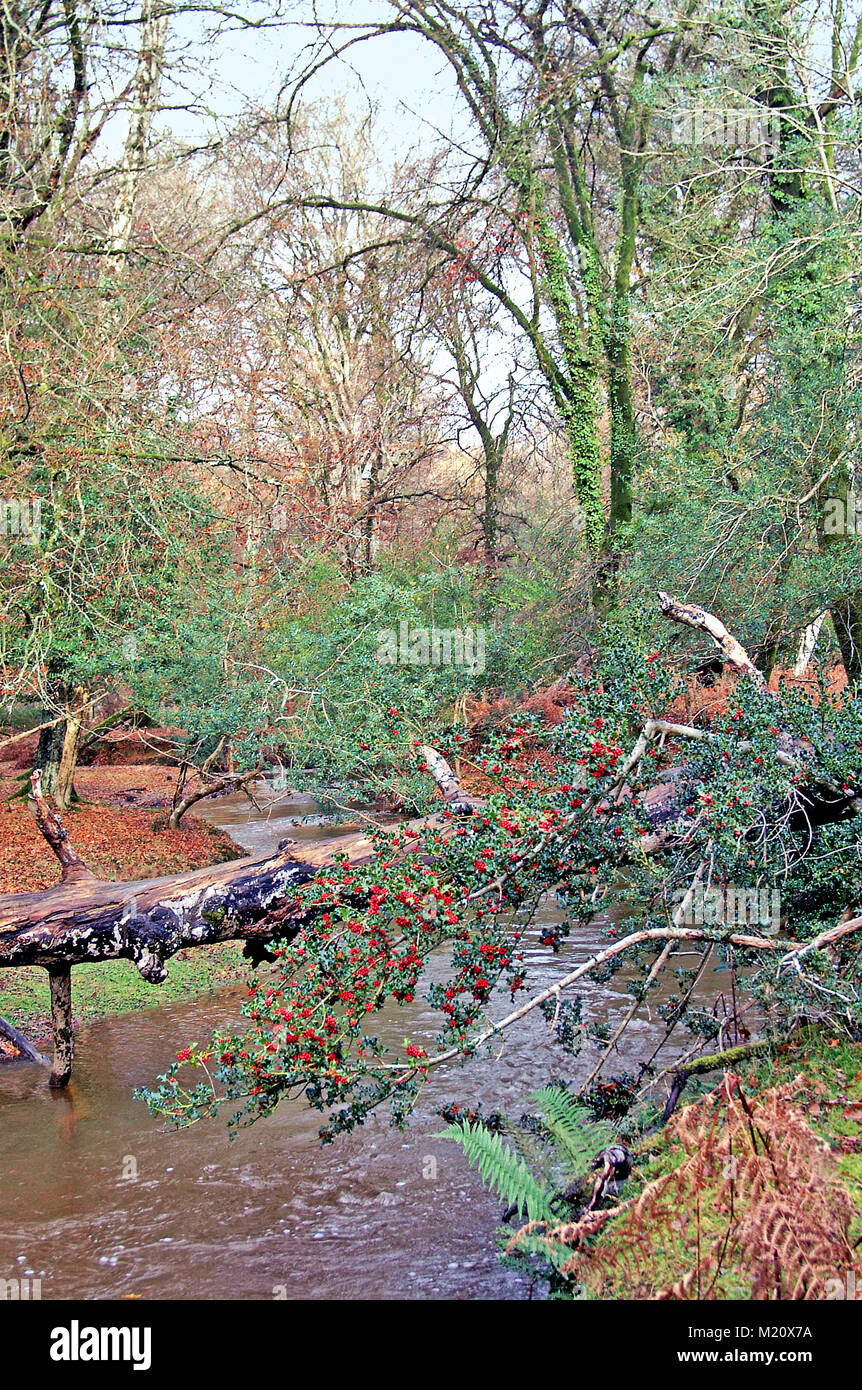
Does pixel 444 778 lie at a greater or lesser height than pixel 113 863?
greater

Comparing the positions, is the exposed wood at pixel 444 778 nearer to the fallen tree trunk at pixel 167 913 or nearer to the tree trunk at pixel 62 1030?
the fallen tree trunk at pixel 167 913

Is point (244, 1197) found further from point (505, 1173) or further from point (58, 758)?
point (58, 758)

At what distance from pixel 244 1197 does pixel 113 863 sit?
8.76 m

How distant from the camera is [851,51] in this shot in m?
12.6

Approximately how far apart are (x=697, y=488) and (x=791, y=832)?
701cm

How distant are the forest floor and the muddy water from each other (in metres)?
1.58

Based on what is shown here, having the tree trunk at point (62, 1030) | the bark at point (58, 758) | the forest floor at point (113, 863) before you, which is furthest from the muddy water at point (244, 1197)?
the bark at point (58, 758)

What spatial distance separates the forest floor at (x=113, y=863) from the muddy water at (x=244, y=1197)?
5.20ft

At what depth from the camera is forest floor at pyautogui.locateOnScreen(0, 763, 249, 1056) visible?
34.8ft

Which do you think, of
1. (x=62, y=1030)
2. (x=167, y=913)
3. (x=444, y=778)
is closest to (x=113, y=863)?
(x=62, y=1030)

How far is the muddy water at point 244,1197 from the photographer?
5.38 metres

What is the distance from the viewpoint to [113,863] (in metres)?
14.5
